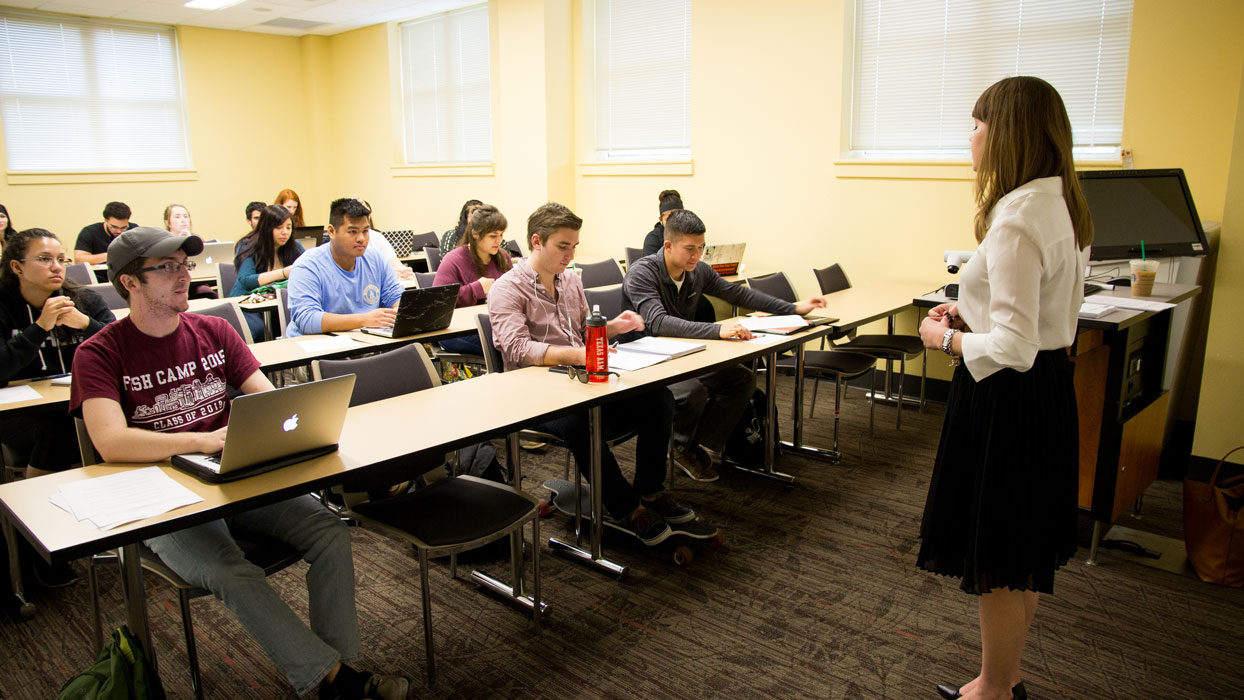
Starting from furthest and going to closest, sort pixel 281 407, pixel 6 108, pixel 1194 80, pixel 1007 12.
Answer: pixel 6 108, pixel 1007 12, pixel 1194 80, pixel 281 407

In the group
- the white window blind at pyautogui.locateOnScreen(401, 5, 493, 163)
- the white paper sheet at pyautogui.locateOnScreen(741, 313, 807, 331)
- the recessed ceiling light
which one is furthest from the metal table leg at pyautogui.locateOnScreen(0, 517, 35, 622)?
the recessed ceiling light

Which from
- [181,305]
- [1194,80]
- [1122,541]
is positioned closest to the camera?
[181,305]

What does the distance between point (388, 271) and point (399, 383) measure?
1502mm

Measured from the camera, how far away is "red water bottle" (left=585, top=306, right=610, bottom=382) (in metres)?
2.58

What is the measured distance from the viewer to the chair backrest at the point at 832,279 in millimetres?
4586

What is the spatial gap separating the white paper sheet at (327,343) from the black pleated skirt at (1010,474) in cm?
231

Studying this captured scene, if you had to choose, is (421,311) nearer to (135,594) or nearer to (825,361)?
(135,594)

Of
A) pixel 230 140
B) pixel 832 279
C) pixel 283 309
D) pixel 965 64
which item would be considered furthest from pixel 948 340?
pixel 230 140

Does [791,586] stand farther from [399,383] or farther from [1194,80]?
[1194,80]

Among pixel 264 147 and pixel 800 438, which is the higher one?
pixel 264 147

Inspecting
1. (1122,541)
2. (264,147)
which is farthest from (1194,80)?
(264,147)

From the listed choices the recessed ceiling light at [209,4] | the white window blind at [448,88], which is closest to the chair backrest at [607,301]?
the white window blind at [448,88]

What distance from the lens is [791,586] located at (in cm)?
272

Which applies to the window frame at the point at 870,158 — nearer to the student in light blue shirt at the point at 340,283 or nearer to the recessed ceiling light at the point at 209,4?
the student in light blue shirt at the point at 340,283
